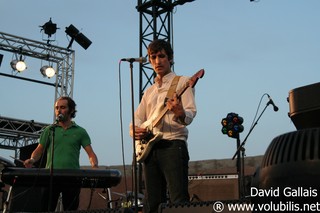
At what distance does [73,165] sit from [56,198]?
32 cm

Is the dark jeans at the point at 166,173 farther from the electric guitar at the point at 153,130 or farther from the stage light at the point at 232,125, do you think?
the stage light at the point at 232,125

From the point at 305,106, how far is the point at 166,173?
1.85 meters

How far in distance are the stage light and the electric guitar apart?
5.30 metres

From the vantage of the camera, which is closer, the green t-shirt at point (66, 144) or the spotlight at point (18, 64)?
the green t-shirt at point (66, 144)

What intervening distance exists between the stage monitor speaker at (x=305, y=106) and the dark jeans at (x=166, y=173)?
1744 millimetres

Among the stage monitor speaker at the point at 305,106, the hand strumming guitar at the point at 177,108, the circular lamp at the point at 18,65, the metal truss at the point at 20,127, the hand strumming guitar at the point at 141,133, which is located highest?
the circular lamp at the point at 18,65

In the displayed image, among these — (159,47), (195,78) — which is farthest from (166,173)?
(159,47)

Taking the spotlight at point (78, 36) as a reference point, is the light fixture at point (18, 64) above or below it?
below

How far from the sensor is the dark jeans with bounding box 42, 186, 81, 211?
3650mm

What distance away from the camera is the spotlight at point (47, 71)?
1257 centimetres

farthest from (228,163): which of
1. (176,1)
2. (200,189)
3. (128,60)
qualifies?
(128,60)

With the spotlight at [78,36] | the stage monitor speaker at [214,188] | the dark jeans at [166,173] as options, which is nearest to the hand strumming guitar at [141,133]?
the dark jeans at [166,173]

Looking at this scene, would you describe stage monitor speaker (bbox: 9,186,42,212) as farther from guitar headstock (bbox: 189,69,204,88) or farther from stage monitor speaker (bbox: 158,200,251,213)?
stage monitor speaker (bbox: 158,200,251,213)

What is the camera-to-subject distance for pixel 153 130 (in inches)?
115
